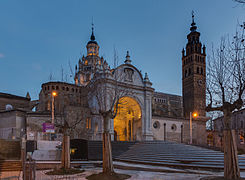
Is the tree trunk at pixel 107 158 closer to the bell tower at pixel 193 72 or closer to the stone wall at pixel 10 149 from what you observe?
the stone wall at pixel 10 149

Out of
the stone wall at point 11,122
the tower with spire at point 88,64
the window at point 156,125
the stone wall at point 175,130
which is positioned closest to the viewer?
the stone wall at point 11,122

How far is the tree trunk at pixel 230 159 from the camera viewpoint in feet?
31.5

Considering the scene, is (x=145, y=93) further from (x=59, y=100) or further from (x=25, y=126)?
(x=25, y=126)

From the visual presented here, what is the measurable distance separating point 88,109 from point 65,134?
2080cm

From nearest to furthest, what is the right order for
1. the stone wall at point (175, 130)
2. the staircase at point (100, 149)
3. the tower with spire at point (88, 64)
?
the staircase at point (100, 149)
the stone wall at point (175, 130)
the tower with spire at point (88, 64)

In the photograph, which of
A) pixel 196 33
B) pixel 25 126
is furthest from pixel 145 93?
pixel 196 33

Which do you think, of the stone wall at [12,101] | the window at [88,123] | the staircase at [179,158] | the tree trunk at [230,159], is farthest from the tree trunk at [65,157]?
the stone wall at [12,101]

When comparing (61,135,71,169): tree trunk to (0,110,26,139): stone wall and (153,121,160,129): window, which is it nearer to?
(0,110,26,139): stone wall

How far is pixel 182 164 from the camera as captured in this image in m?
Result: 15.5

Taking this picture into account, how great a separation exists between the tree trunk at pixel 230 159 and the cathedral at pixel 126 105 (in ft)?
29.0

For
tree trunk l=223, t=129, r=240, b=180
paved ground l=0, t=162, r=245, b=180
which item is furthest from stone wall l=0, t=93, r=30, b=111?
tree trunk l=223, t=129, r=240, b=180

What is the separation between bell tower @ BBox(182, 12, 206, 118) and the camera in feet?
216

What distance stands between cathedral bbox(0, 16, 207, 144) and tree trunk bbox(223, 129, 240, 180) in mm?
8853

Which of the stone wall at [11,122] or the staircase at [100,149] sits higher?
the stone wall at [11,122]
